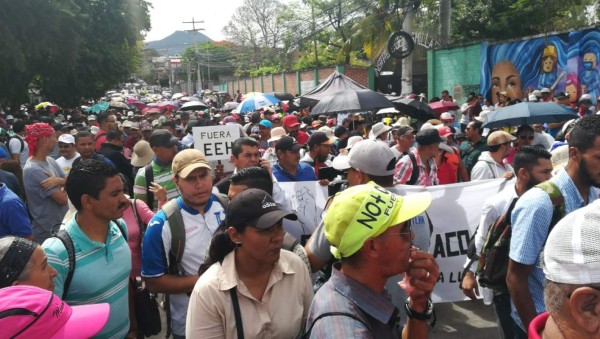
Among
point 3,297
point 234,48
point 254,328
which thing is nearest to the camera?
point 3,297

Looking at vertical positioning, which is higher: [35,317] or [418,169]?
[35,317]

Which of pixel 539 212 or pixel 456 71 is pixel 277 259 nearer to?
pixel 539 212

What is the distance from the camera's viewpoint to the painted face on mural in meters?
17.0

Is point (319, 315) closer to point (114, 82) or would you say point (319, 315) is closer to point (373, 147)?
point (373, 147)

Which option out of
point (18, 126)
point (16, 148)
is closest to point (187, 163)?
point (16, 148)

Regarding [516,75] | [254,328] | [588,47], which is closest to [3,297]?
[254,328]

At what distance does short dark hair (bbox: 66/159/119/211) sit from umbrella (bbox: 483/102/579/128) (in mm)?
→ 5622

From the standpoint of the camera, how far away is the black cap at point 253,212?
238 centimetres

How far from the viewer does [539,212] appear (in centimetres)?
261

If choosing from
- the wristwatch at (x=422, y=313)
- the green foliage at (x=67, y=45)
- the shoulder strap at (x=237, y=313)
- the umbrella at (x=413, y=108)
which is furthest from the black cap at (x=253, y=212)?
the green foliage at (x=67, y=45)

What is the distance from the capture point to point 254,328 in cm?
231

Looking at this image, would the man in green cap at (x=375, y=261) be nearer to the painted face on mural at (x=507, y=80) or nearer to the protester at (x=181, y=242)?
the protester at (x=181, y=242)

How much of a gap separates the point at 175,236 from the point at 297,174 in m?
2.27

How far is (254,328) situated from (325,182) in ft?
9.35
